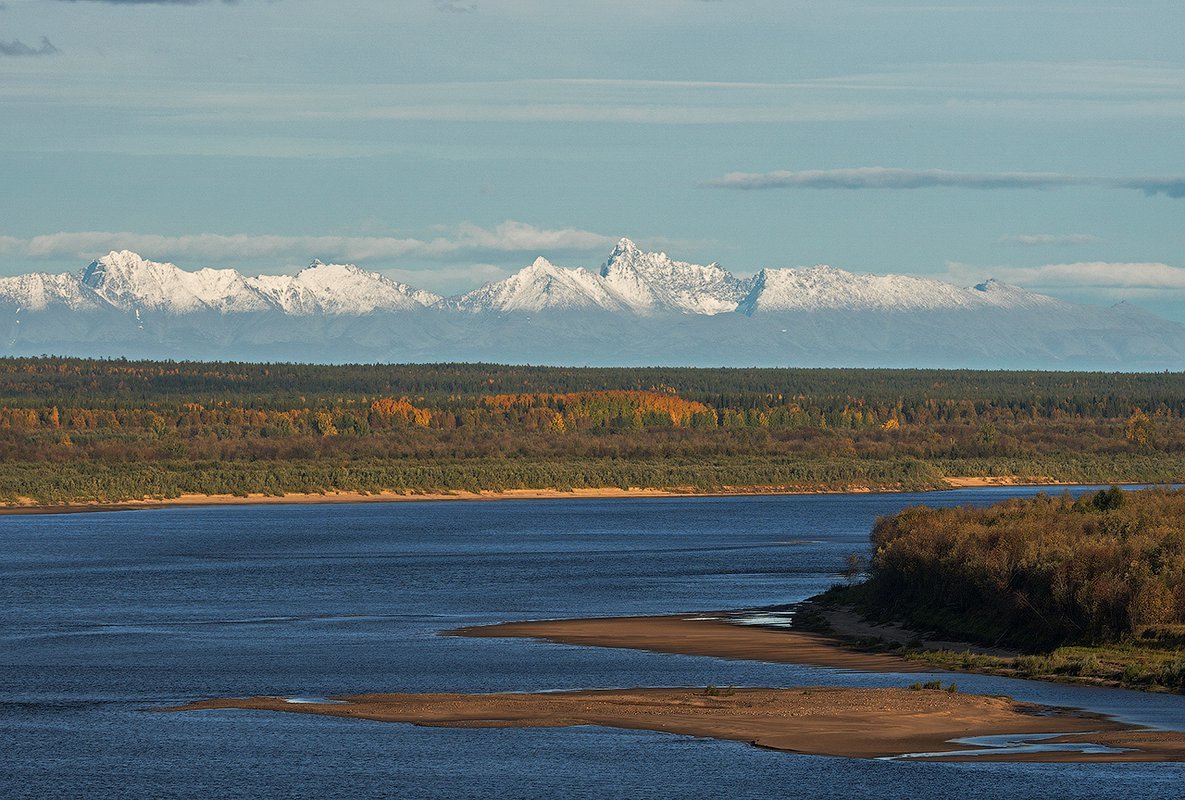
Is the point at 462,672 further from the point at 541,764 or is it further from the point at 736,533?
the point at 736,533

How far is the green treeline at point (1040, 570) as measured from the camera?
57.7 m

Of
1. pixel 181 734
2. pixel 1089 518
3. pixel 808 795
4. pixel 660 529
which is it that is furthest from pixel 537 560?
pixel 808 795

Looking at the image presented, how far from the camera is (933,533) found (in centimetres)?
6962

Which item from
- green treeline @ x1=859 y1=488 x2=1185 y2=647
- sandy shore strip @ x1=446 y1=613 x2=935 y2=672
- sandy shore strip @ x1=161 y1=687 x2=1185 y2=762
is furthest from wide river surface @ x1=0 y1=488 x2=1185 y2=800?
green treeline @ x1=859 y1=488 x2=1185 y2=647

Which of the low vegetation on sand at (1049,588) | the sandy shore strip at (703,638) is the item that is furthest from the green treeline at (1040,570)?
the sandy shore strip at (703,638)

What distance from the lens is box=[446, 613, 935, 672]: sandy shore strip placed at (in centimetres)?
6081

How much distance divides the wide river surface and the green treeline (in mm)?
5056

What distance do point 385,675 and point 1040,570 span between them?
66.6 feet

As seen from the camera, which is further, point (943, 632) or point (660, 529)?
point (660, 529)

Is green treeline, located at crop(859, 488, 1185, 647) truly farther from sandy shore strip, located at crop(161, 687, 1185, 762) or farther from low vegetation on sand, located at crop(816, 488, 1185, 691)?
sandy shore strip, located at crop(161, 687, 1185, 762)

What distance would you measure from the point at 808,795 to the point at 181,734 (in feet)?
55.0

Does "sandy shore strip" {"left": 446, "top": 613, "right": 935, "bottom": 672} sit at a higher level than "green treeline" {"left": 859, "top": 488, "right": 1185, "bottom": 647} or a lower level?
lower

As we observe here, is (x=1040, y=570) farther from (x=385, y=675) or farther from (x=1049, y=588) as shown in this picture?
(x=385, y=675)

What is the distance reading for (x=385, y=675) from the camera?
59188 mm
